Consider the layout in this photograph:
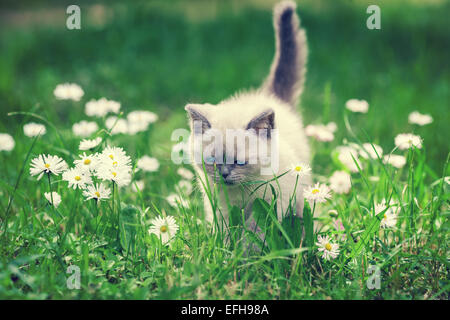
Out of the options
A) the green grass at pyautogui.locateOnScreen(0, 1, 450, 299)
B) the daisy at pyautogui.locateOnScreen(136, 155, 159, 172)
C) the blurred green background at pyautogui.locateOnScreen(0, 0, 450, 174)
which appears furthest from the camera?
the blurred green background at pyautogui.locateOnScreen(0, 0, 450, 174)

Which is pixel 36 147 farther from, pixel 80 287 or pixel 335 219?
pixel 335 219

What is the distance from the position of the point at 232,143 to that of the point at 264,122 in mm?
161

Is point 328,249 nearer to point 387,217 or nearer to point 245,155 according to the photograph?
point 387,217

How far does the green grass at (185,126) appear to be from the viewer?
1502mm

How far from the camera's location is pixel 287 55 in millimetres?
2523

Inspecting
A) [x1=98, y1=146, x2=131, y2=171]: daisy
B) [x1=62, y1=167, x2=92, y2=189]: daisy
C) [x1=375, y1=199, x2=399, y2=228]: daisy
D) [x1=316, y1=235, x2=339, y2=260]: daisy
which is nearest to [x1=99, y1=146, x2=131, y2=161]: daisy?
[x1=98, y1=146, x2=131, y2=171]: daisy

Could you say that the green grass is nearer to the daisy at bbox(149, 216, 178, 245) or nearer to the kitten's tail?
the daisy at bbox(149, 216, 178, 245)

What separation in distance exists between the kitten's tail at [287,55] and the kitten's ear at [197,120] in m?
0.85

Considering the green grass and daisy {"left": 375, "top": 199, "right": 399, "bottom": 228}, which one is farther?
daisy {"left": 375, "top": 199, "right": 399, "bottom": 228}

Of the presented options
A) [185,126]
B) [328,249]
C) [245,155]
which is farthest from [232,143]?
[185,126]

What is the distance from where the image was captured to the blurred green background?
3.19 meters

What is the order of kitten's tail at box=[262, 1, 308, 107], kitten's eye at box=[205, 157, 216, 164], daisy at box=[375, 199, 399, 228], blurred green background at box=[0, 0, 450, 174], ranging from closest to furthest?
1. daisy at box=[375, 199, 399, 228]
2. kitten's eye at box=[205, 157, 216, 164]
3. kitten's tail at box=[262, 1, 308, 107]
4. blurred green background at box=[0, 0, 450, 174]
